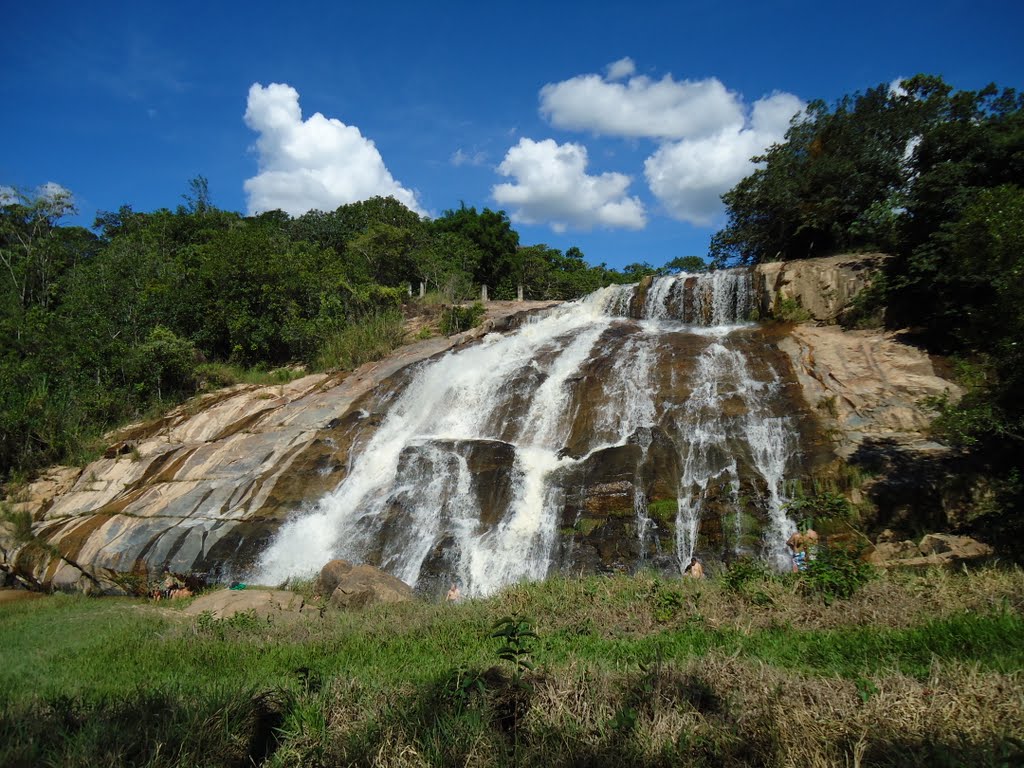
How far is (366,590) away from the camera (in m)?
9.98

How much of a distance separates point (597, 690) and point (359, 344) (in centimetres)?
2262

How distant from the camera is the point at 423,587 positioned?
12195mm

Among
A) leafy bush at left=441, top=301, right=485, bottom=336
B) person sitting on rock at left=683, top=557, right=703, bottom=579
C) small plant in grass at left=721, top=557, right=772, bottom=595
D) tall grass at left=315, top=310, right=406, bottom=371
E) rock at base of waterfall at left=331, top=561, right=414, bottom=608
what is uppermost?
leafy bush at left=441, top=301, right=485, bottom=336

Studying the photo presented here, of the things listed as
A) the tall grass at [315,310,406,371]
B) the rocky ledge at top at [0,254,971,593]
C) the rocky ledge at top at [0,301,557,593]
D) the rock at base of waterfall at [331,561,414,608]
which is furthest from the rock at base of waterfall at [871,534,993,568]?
the tall grass at [315,310,406,371]

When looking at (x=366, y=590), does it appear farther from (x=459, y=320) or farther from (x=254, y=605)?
(x=459, y=320)

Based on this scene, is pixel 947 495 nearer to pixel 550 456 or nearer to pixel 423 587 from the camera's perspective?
pixel 550 456

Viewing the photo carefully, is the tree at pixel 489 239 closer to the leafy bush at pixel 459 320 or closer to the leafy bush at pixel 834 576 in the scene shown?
the leafy bush at pixel 459 320

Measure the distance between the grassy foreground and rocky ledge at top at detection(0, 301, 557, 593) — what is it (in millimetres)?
7247

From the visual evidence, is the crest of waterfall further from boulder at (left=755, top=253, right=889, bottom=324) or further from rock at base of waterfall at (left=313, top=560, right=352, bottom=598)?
boulder at (left=755, top=253, right=889, bottom=324)

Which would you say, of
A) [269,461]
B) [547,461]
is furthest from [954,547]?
[269,461]

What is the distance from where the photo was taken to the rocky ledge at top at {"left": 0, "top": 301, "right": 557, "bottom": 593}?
46.3 ft

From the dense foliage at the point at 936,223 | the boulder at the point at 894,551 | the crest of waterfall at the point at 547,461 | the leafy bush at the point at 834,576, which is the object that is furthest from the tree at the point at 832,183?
the leafy bush at the point at 834,576

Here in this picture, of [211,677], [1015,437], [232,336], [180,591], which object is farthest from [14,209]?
[1015,437]

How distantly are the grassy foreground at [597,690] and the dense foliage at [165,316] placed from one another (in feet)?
61.9
